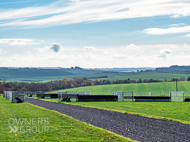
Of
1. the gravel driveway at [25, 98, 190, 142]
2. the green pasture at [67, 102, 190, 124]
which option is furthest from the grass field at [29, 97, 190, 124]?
the gravel driveway at [25, 98, 190, 142]

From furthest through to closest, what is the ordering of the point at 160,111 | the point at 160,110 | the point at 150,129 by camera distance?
the point at 160,110
the point at 160,111
the point at 150,129

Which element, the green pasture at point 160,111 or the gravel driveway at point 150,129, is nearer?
the gravel driveway at point 150,129

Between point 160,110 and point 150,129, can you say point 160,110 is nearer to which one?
point 160,110

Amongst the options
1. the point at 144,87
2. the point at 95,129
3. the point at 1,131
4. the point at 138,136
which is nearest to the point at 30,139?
the point at 1,131

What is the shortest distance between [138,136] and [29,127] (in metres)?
6.25

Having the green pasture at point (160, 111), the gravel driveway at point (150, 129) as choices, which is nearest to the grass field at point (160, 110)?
the green pasture at point (160, 111)

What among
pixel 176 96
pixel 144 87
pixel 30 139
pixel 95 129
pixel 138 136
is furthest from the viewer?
pixel 144 87

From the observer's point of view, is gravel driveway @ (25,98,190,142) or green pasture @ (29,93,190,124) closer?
gravel driveway @ (25,98,190,142)

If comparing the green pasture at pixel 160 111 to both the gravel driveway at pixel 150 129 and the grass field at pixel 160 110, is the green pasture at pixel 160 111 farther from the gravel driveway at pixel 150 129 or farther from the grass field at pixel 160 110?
the gravel driveway at pixel 150 129

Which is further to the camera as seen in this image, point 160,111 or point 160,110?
point 160,110

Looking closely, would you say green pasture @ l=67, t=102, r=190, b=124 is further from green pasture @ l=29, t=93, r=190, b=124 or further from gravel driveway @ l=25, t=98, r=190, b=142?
gravel driveway @ l=25, t=98, r=190, b=142

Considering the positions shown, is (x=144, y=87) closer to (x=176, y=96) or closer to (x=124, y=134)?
(x=176, y=96)

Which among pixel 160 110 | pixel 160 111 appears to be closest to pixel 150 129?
pixel 160 111

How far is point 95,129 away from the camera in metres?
14.0
